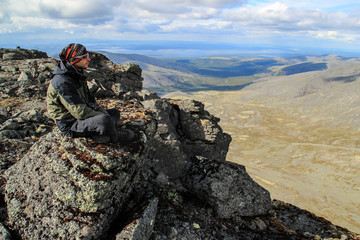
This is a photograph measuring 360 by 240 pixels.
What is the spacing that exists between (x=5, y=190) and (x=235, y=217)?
10.8 metres

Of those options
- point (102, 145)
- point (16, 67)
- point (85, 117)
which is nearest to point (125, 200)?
point (102, 145)

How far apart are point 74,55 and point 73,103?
1827mm

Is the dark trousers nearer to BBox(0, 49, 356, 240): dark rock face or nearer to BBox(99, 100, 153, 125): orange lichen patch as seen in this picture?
BBox(0, 49, 356, 240): dark rock face

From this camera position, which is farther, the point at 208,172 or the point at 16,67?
the point at 16,67

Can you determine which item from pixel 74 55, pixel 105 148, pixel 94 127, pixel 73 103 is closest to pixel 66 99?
pixel 73 103

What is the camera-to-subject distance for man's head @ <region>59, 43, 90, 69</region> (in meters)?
8.30

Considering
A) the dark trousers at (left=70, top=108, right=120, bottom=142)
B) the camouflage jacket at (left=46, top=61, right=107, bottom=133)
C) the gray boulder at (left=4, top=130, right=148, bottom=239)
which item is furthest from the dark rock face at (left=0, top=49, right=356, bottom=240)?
the camouflage jacket at (left=46, top=61, right=107, bottom=133)

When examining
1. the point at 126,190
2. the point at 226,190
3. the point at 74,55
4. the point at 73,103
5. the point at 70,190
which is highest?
the point at 74,55

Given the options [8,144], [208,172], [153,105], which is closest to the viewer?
[8,144]

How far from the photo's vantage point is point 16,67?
24.8 m

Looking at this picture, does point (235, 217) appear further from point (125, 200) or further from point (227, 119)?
point (227, 119)

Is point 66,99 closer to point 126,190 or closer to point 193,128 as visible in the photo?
point 126,190

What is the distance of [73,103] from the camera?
8078mm

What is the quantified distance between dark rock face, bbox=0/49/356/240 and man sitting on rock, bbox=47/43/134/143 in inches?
25.5
